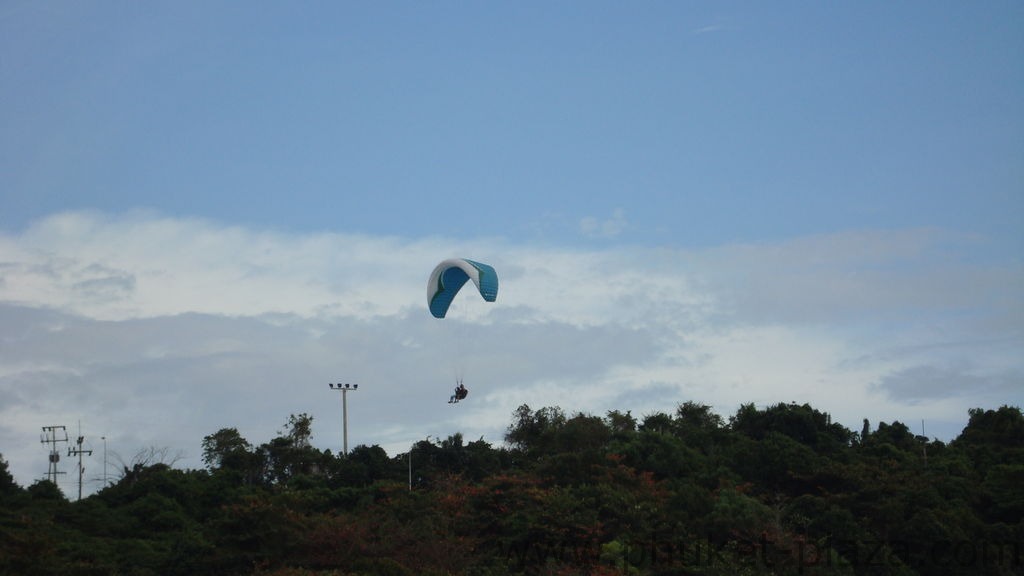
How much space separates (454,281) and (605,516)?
9.28 metres

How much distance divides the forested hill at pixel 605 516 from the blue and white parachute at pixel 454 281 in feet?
17.7

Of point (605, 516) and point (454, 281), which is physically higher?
point (454, 281)

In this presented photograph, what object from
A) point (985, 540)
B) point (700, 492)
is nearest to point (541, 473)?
point (700, 492)

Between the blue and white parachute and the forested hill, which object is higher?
the blue and white parachute

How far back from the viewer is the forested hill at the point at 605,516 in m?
26.6

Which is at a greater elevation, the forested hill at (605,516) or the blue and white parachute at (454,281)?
the blue and white parachute at (454,281)

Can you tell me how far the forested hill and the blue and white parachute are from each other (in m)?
5.41

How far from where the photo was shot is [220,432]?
5241 cm

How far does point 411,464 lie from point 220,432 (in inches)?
450

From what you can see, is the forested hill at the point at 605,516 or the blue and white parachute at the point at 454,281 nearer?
the forested hill at the point at 605,516

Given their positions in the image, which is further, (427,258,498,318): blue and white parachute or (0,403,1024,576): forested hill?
(427,258,498,318): blue and white parachute

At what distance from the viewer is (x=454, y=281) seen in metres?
34.7

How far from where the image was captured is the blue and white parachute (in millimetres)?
31062

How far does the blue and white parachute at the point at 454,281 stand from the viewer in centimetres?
3106
